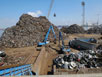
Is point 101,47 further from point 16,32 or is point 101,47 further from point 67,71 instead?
point 16,32

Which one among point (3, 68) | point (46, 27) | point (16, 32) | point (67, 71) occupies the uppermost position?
point (46, 27)

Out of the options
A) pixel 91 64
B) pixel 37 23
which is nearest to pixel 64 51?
pixel 91 64

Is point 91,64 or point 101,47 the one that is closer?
point 91,64

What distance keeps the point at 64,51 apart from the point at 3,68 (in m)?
9.12

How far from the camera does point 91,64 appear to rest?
286 inches

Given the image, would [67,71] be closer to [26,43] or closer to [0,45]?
[26,43]

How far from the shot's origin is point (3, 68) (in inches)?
146

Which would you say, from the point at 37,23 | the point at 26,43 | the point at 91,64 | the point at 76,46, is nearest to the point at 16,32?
the point at 26,43

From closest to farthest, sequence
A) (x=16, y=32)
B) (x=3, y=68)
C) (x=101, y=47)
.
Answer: (x=3, y=68), (x=101, y=47), (x=16, y=32)

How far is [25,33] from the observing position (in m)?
20.3

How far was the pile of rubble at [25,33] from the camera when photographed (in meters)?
18.1

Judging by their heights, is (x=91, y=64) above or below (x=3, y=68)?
below

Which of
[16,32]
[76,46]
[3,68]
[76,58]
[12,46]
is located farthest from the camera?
[16,32]

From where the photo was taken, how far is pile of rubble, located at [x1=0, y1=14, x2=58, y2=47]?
59.5 feet
